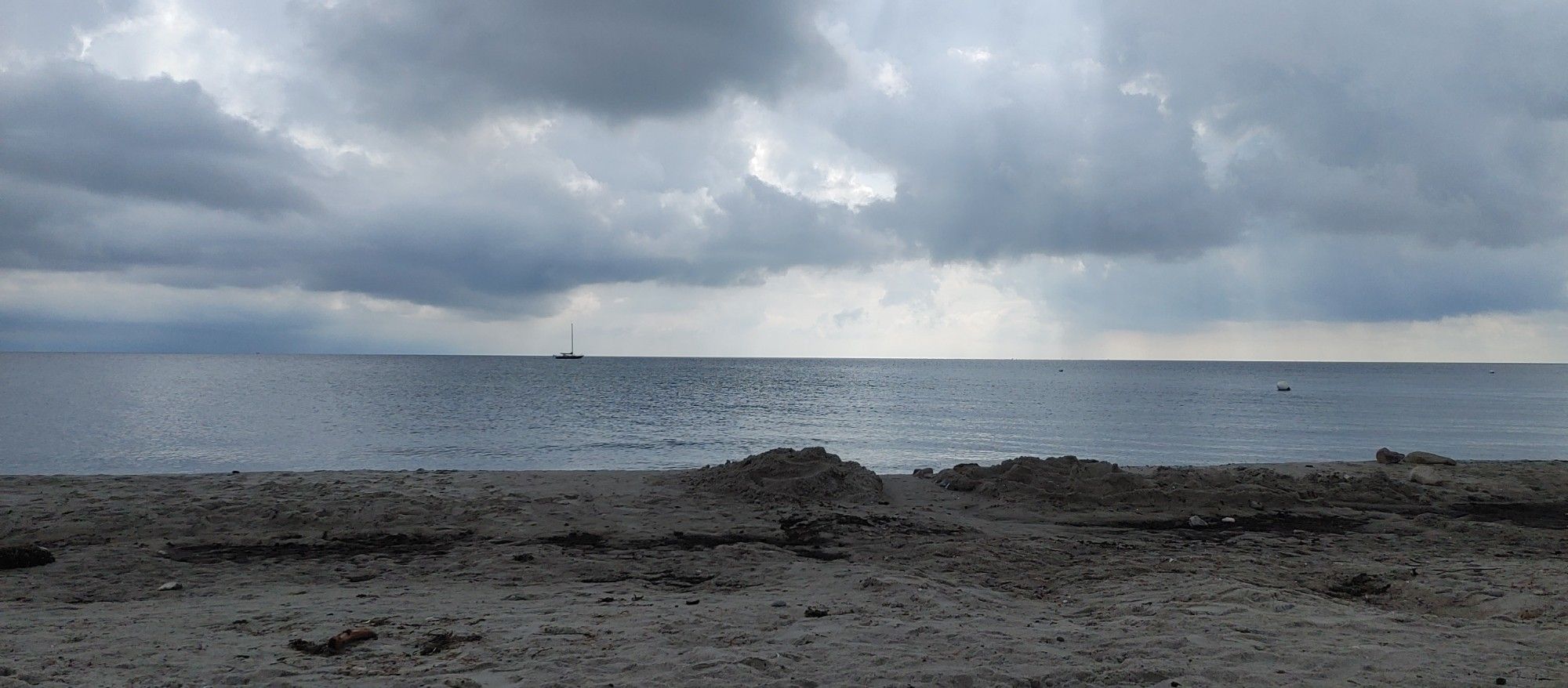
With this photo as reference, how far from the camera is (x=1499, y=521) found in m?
11.4

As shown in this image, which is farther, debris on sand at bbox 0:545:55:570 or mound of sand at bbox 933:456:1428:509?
mound of sand at bbox 933:456:1428:509

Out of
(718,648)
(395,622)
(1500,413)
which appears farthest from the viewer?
(1500,413)

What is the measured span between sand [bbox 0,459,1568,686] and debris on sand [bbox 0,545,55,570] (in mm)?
181

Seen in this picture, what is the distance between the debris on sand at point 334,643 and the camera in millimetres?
5516

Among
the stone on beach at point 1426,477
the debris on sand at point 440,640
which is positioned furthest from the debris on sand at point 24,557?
the stone on beach at point 1426,477

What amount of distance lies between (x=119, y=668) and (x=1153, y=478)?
1375cm

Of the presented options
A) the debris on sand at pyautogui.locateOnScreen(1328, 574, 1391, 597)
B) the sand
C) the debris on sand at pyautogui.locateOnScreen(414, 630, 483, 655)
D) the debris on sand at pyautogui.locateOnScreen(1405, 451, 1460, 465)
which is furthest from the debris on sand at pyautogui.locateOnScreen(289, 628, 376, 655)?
the debris on sand at pyautogui.locateOnScreen(1405, 451, 1460, 465)

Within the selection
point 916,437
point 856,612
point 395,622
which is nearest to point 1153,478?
point 856,612

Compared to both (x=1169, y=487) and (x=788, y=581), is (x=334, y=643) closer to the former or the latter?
(x=788, y=581)

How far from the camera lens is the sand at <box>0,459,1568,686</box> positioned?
5242 mm

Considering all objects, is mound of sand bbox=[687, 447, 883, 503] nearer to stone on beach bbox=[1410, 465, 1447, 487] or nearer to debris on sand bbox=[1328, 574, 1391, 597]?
debris on sand bbox=[1328, 574, 1391, 597]

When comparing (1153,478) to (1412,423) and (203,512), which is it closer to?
(203,512)

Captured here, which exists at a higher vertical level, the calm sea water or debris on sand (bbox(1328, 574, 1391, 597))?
debris on sand (bbox(1328, 574, 1391, 597))

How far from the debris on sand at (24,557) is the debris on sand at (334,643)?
16.1 feet
